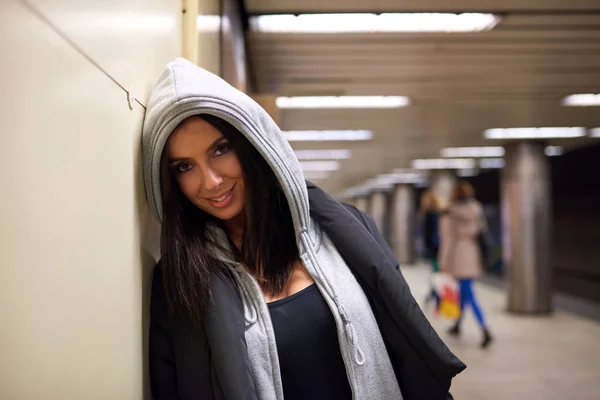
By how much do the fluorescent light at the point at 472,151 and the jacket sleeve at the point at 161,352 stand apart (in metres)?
10.4

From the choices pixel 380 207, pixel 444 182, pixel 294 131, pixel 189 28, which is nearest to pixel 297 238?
pixel 189 28

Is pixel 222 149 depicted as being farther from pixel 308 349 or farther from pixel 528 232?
pixel 528 232

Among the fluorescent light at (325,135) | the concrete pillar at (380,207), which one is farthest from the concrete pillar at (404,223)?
the fluorescent light at (325,135)

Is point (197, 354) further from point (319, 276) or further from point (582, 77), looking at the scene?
point (582, 77)

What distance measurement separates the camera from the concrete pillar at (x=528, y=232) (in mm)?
9383

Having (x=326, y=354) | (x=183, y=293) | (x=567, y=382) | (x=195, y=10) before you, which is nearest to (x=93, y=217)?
(x=183, y=293)

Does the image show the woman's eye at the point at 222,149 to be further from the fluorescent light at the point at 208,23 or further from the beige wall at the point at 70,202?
the fluorescent light at the point at 208,23

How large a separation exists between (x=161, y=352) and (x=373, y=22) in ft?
10.9

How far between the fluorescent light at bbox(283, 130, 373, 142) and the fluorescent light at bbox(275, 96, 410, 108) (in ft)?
6.01

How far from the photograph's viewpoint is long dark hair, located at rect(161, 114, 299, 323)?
1.31m

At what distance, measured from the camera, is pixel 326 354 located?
4.95 ft

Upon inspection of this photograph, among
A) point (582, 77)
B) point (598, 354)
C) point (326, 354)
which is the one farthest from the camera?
point (598, 354)

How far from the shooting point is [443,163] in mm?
14414

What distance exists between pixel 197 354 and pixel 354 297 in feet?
1.56
